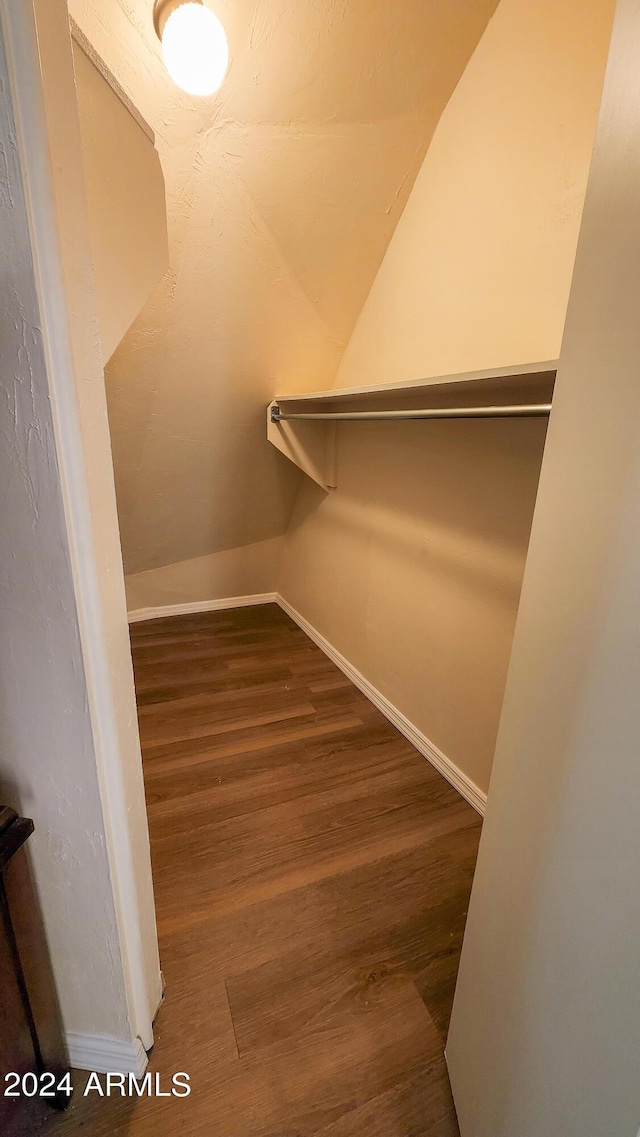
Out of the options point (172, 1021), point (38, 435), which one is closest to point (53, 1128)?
point (172, 1021)

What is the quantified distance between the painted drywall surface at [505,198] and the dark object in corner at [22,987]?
149 centimetres

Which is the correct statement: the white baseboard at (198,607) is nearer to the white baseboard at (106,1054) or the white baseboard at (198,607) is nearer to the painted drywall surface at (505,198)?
the painted drywall surface at (505,198)

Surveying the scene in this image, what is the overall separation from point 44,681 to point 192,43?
147 centimetres

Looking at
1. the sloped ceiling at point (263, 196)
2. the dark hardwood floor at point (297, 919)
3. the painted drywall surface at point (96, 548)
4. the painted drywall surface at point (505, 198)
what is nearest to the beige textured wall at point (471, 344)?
the painted drywall surface at point (505, 198)

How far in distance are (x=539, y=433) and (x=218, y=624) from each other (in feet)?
7.32

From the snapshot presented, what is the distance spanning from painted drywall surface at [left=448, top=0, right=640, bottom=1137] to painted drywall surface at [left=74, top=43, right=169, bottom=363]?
879 millimetres

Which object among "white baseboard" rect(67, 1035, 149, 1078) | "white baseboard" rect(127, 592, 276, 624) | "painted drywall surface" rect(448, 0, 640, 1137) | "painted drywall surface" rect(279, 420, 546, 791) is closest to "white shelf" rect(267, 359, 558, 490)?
"painted drywall surface" rect(279, 420, 546, 791)

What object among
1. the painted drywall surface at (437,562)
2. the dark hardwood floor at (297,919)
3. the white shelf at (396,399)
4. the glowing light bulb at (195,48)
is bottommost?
the dark hardwood floor at (297,919)

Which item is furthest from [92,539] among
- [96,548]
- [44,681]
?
[44,681]

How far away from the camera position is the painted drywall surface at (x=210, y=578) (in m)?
2.99

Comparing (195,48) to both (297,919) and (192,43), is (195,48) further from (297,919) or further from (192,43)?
(297,919)

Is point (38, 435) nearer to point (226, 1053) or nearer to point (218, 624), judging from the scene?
point (226, 1053)

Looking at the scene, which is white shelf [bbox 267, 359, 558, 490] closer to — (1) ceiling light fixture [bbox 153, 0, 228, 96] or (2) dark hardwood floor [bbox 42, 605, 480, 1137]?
(1) ceiling light fixture [bbox 153, 0, 228, 96]

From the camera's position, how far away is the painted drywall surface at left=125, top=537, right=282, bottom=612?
2994 mm
